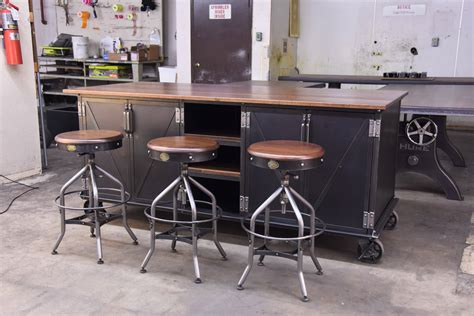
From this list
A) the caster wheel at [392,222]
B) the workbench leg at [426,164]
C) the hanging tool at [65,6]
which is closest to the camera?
the caster wheel at [392,222]

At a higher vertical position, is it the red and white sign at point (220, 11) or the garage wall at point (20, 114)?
the red and white sign at point (220, 11)

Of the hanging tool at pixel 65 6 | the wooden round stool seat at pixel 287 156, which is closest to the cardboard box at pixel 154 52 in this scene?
the hanging tool at pixel 65 6

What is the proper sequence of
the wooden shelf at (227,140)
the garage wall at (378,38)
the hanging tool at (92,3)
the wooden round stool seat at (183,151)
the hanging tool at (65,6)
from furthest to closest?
the hanging tool at (65,6), the hanging tool at (92,3), the garage wall at (378,38), the wooden shelf at (227,140), the wooden round stool seat at (183,151)

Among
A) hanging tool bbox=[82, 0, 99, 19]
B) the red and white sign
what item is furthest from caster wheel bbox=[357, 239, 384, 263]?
hanging tool bbox=[82, 0, 99, 19]

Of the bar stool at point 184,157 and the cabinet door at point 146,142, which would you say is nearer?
the bar stool at point 184,157

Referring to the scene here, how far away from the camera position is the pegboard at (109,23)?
7168 mm

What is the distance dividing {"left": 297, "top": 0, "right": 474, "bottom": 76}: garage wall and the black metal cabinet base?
13.1ft

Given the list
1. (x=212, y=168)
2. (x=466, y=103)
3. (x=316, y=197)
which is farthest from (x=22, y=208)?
(x=466, y=103)

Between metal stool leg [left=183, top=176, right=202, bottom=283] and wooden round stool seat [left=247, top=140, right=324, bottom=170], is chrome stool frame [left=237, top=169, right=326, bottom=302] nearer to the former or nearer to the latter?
wooden round stool seat [left=247, top=140, right=324, bottom=170]

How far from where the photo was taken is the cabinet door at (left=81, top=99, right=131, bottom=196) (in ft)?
10.4

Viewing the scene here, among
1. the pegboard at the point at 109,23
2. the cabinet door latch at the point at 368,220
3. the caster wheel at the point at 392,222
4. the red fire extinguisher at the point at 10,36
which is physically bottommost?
the caster wheel at the point at 392,222

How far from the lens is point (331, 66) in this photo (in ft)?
23.4

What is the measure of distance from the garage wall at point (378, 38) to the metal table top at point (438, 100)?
192 cm

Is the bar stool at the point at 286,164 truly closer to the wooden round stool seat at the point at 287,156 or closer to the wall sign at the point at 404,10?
the wooden round stool seat at the point at 287,156
